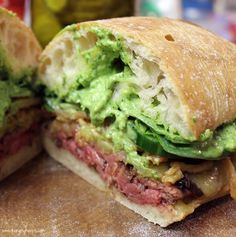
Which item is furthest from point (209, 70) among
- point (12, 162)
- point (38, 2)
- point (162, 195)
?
point (38, 2)

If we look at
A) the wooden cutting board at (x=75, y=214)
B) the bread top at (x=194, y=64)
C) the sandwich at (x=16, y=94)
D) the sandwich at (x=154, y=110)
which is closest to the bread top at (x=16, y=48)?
the sandwich at (x=16, y=94)

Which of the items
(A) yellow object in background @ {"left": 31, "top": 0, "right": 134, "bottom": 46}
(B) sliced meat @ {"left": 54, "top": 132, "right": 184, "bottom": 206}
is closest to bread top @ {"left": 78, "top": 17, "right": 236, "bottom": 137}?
(B) sliced meat @ {"left": 54, "top": 132, "right": 184, "bottom": 206}

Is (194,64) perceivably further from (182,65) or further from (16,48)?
(16,48)

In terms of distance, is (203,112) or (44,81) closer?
(203,112)

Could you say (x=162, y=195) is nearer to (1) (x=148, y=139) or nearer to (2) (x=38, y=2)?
(1) (x=148, y=139)

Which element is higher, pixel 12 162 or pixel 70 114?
pixel 70 114

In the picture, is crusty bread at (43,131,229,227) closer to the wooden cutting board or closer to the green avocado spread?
the wooden cutting board

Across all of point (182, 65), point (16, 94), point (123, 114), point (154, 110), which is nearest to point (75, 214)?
point (123, 114)
